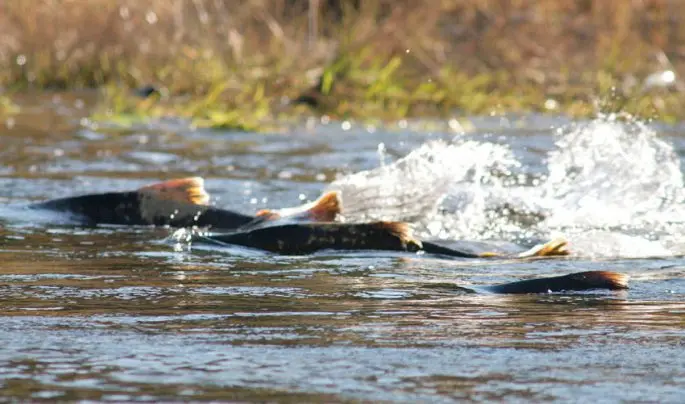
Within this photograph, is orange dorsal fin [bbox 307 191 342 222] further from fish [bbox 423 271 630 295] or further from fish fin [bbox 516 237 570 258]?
fish [bbox 423 271 630 295]

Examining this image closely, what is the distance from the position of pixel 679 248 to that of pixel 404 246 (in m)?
1.17

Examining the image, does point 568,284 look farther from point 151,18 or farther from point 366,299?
point 151,18

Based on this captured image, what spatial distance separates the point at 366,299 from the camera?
17.3 ft

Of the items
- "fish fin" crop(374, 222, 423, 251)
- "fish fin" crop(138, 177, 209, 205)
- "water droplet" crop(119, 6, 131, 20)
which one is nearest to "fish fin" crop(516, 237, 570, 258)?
"fish fin" crop(374, 222, 423, 251)

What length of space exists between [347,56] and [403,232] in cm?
994

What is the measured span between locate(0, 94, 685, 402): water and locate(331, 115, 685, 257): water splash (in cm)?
1

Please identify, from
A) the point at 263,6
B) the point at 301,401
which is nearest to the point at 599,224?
the point at 301,401

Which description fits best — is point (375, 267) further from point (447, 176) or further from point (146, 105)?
point (146, 105)

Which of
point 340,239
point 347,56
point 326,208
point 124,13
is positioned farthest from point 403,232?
point 124,13

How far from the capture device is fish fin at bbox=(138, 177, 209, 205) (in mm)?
7539

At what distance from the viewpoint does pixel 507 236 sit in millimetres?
7727

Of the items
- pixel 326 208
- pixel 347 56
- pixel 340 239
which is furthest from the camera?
pixel 347 56

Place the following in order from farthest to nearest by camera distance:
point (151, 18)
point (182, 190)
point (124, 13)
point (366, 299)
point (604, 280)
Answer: point (151, 18), point (124, 13), point (182, 190), point (604, 280), point (366, 299)

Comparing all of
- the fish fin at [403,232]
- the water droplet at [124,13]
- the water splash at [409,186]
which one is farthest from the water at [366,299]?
the water droplet at [124,13]
